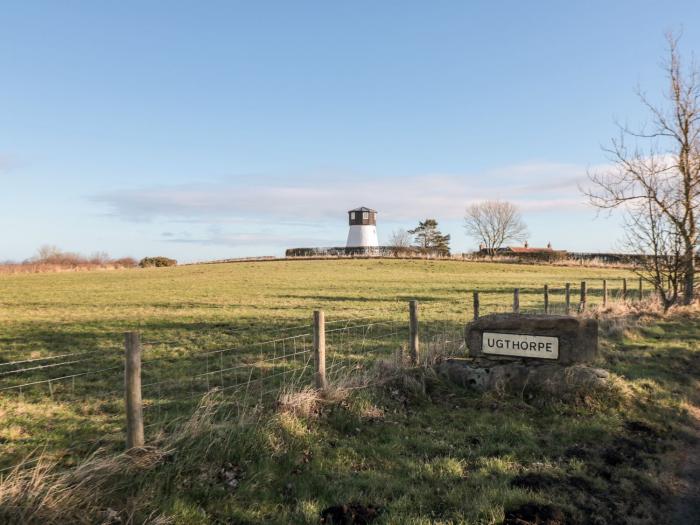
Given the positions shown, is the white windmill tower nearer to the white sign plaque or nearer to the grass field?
the grass field

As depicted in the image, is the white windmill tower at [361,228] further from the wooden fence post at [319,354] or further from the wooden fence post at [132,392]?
the wooden fence post at [132,392]

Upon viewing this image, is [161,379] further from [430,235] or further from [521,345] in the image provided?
[430,235]

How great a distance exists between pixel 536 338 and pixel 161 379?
698 centimetres

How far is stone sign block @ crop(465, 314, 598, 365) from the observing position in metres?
8.07

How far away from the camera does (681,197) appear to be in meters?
19.0

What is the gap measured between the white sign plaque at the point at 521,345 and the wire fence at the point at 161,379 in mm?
1241

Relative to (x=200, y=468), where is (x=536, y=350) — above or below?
above

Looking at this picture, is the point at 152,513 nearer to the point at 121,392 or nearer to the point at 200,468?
the point at 200,468

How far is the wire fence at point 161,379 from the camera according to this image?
22.1 feet

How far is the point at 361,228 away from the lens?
3531 inches

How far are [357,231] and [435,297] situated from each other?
65.3 metres

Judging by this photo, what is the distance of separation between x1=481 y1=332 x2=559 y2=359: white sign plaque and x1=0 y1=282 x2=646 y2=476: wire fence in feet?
4.07

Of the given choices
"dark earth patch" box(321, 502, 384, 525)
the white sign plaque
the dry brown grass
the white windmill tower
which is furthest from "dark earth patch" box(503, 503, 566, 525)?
the white windmill tower

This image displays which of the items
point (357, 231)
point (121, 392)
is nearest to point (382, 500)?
point (121, 392)
